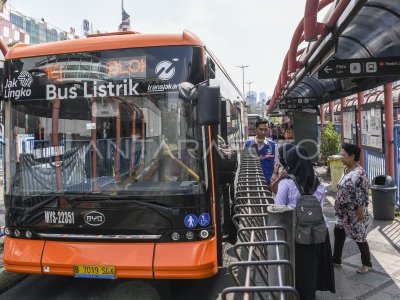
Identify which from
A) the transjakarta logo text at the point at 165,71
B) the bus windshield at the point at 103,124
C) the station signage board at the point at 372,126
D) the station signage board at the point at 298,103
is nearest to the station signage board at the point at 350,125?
the station signage board at the point at 372,126

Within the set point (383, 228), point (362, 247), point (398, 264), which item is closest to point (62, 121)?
point (362, 247)

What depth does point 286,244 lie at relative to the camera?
2123mm

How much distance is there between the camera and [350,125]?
37.3ft

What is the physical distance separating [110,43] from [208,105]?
142 cm

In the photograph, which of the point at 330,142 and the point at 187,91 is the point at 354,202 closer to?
the point at 187,91

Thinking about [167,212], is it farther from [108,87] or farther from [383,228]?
[383,228]

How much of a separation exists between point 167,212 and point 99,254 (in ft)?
2.90

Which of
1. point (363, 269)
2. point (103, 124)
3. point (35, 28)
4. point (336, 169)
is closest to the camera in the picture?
point (103, 124)

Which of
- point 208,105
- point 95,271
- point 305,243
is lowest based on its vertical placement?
point 95,271

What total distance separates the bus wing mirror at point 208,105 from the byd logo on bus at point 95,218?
153 centimetres

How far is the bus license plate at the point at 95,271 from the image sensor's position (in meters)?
4.43

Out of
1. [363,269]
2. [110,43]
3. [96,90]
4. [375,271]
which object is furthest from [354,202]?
[110,43]

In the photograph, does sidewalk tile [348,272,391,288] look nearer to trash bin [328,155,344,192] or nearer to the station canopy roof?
the station canopy roof

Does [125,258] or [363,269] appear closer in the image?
[125,258]
